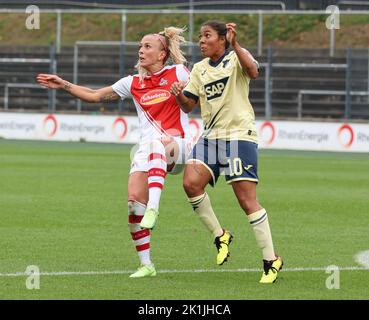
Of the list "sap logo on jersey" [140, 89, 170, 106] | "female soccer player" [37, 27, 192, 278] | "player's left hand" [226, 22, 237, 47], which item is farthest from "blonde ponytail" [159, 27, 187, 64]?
"player's left hand" [226, 22, 237, 47]

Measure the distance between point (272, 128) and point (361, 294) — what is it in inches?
930

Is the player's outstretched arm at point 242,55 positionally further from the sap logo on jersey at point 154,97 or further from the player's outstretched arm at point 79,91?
the player's outstretched arm at point 79,91

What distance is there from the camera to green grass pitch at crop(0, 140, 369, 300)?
383 inches

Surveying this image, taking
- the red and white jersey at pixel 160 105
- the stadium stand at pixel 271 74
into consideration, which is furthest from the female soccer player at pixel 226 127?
the stadium stand at pixel 271 74

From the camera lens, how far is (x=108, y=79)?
127 ft

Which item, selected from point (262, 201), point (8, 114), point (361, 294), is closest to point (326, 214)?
point (262, 201)

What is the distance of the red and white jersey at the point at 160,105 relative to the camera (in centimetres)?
1091

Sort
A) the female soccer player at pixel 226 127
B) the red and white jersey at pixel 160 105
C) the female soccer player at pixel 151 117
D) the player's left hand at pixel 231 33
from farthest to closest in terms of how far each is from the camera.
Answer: the red and white jersey at pixel 160 105, the female soccer player at pixel 151 117, the female soccer player at pixel 226 127, the player's left hand at pixel 231 33

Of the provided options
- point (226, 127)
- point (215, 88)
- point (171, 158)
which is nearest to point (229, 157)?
point (226, 127)

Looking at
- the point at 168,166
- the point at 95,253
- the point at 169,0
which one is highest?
the point at 169,0

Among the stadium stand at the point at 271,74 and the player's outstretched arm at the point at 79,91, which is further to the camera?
→ the stadium stand at the point at 271,74

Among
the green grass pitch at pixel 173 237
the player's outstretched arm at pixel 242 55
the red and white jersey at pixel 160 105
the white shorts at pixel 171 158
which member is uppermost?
the player's outstretched arm at pixel 242 55

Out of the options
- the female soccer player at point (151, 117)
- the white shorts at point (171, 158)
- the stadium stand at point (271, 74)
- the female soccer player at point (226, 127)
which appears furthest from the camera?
the stadium stand at point (271, 74)

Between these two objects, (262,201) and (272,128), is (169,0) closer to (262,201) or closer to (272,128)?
(272,128)
